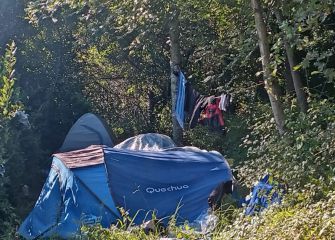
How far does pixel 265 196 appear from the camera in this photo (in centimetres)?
629

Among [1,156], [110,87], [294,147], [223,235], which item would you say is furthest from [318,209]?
[110,87]

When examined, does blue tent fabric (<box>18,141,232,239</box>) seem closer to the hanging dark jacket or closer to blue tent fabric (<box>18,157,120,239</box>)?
blue tent fabric (<box>18,157,120,239</box>)

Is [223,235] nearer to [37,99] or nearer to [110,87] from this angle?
[37,99]

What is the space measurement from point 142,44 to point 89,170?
342cm

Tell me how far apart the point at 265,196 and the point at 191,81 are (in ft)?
18.4

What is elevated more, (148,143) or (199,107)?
(199,107)

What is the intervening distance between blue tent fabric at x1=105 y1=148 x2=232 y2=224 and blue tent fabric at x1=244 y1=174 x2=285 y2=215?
1.47 metres

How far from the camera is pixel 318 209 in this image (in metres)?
4.94

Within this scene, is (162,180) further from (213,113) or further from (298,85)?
(298,85)

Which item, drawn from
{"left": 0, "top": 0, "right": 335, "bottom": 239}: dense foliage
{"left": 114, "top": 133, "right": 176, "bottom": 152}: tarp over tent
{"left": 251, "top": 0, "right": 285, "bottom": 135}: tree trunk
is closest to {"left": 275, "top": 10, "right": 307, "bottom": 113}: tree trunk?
{"left": 0, "top": 0, "right": 335, "bottom": 239}: dense foliage

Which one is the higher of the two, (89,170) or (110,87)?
(110,87)

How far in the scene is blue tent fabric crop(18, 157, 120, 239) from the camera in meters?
7.60

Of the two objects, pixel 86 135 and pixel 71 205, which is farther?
pixel 86 135

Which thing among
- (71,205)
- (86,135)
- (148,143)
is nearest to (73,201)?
(71,205)
